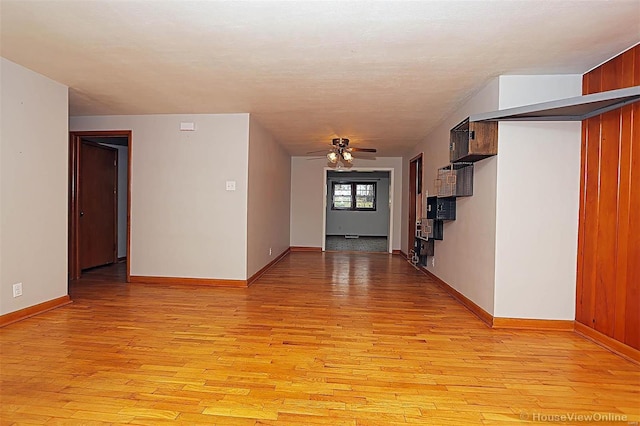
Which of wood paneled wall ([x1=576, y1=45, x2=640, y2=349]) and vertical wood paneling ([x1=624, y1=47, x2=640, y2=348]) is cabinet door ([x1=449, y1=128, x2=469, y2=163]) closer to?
wood paneled wall ([x1=576, y1=45, x2=640, y2=349])

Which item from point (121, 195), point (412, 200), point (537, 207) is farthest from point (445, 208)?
point (121, 195)

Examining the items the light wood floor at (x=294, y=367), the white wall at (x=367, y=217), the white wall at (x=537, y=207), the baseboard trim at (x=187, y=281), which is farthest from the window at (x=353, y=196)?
the white wall at (x=537, y=207)

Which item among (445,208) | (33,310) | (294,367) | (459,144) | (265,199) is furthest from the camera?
(265,199)

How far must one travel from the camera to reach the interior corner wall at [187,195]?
4.85 meters

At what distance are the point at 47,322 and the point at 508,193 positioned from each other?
433cm

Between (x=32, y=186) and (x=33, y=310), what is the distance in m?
1.18

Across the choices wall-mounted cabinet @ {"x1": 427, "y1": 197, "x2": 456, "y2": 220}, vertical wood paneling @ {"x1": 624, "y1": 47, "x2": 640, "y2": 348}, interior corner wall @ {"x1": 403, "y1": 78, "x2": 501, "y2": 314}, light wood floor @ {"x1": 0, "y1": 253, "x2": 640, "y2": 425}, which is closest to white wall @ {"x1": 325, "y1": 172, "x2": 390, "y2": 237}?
interior corner wall @ {"x1": 403, "y1": 78, "x2": 501, "y2": 314}

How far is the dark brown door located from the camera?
5.64 meters

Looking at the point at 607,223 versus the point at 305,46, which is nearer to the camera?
the point at 305,46

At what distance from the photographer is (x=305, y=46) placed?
8.93ft

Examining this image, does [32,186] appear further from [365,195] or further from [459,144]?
[365,195]

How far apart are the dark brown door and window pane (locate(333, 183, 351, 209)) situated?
8.26m

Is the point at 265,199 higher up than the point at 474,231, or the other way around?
the point at 265,199

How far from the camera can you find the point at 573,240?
130 inches
